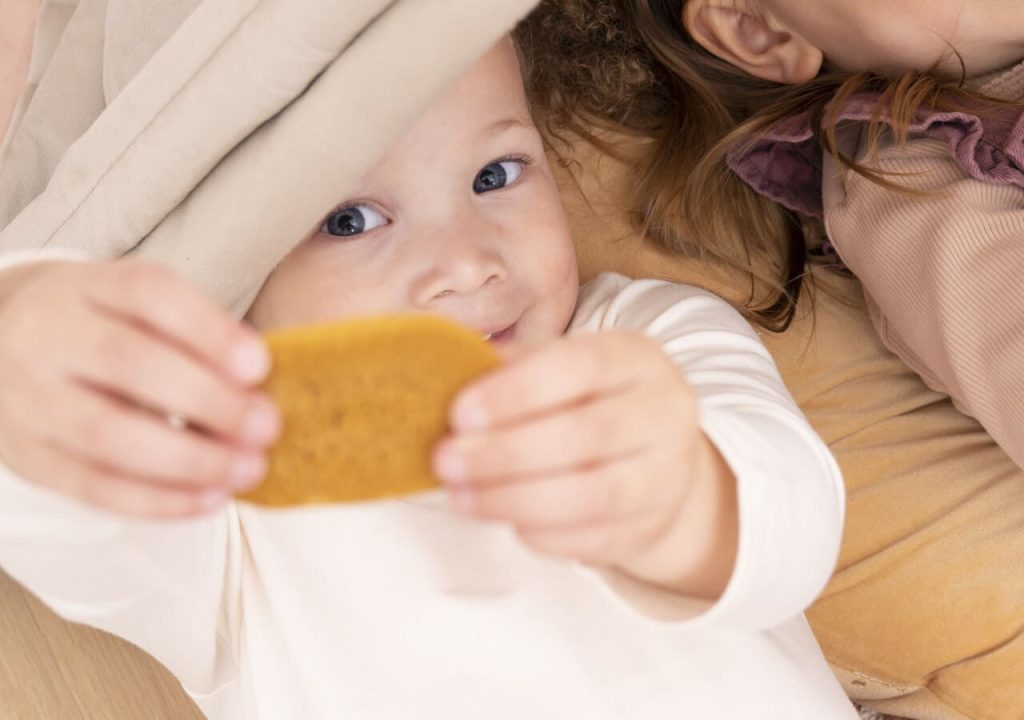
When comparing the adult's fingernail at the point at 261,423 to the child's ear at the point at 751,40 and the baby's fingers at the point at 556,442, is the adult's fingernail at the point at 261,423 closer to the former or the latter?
the baby's fingers at the point at 556,442

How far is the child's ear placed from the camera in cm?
98

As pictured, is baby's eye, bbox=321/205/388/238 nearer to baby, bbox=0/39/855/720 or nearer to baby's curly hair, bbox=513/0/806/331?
baby, bbox=0/39/855/720

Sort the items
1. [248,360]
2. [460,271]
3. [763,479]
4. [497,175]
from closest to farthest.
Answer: [248,360] < [763,479] < [460,271] < [497,175]

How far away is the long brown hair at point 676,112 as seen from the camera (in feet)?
3.47

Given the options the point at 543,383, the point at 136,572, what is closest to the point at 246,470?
the point at 543,383

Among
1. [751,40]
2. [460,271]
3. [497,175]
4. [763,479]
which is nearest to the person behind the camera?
[763,479]

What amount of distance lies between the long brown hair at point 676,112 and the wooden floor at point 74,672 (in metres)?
0.63

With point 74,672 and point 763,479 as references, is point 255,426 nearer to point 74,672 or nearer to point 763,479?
point 763,479

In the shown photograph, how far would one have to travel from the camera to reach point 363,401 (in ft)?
1.49

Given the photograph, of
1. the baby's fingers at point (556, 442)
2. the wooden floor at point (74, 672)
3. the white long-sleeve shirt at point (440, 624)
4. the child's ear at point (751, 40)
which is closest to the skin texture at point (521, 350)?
the baby's fingers at point (556, 442)

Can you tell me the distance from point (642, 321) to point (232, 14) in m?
0.40

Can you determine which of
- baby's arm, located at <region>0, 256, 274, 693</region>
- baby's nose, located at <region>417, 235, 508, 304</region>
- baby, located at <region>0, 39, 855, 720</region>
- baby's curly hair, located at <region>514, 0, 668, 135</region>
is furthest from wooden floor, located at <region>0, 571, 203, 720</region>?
baby's curly hair, located at <region>514, 0, 668, 135</region>

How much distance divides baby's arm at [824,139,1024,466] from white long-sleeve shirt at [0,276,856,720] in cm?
18

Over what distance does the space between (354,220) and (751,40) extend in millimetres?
447
